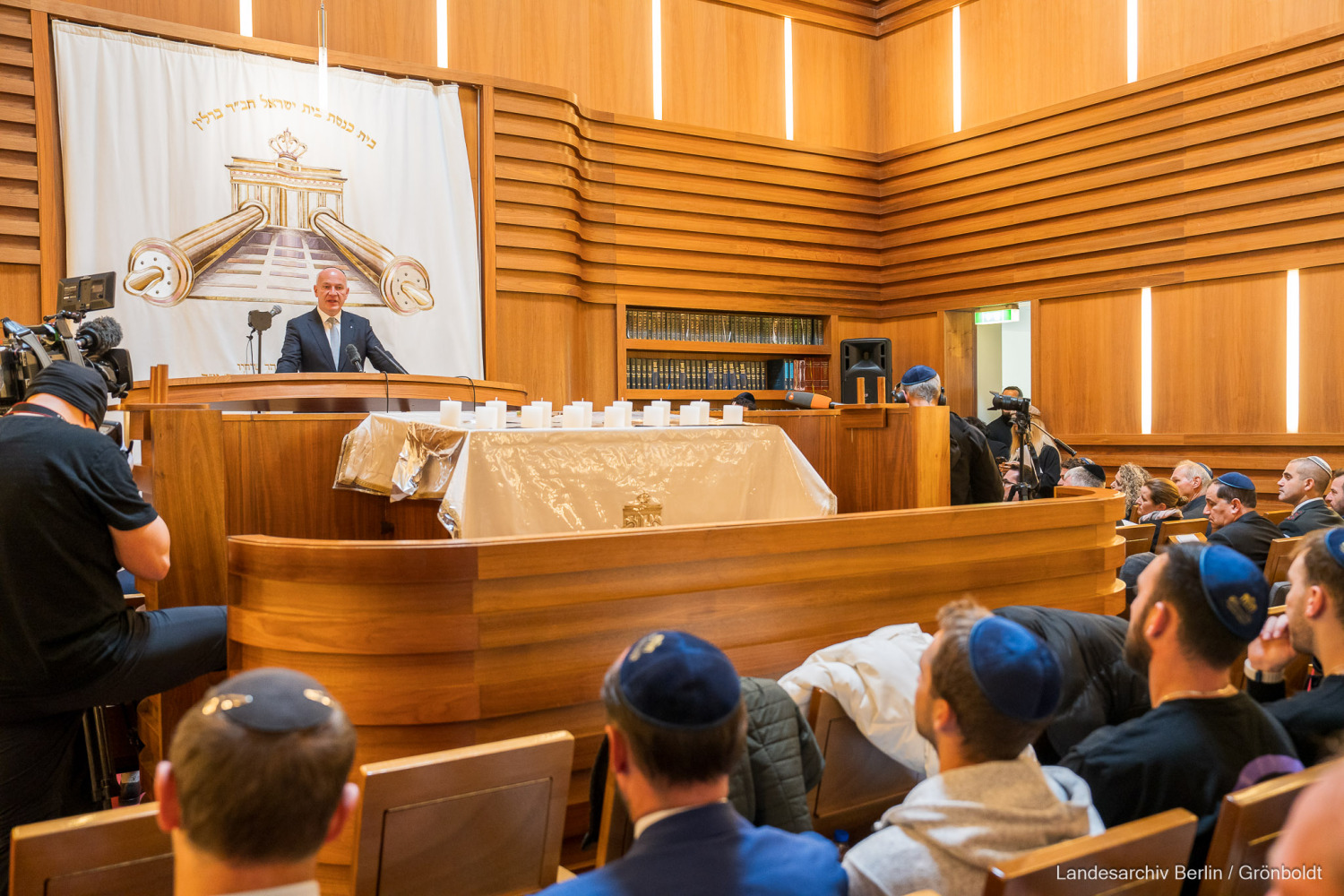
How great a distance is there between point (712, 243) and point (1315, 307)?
181 inches

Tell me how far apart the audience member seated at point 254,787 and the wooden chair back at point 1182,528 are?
184 inches

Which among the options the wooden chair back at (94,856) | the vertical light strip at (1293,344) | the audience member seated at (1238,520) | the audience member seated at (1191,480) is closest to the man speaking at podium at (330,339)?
the wooden chair back at (94,856)

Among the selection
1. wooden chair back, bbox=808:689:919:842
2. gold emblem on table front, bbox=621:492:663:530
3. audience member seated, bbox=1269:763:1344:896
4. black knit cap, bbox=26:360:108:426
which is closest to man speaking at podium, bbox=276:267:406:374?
gold emblem on table front, bbox=621:492:663:530

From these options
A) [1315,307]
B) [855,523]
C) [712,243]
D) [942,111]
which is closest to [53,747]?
[855,523]

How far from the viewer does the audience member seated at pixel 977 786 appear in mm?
1321

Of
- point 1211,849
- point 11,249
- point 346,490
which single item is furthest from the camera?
point 11,249

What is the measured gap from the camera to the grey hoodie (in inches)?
51.7

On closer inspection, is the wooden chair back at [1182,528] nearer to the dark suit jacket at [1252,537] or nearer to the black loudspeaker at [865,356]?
the dark suit jacket at [1252,537]

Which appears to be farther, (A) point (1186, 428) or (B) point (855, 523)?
(A) point (1186, 428)

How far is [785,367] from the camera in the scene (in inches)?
355

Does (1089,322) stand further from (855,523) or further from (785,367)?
(855,523)

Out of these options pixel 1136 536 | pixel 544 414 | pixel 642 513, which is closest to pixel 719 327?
pixel 1136 536

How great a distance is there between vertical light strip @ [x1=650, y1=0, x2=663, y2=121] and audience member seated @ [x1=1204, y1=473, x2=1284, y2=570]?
549cm

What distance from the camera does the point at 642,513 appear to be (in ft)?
10.6
